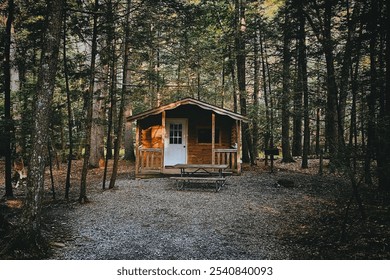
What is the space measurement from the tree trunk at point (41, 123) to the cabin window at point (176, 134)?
11326 mm

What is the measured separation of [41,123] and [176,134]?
1156cm

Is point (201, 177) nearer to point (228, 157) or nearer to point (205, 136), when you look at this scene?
point (228, 157)

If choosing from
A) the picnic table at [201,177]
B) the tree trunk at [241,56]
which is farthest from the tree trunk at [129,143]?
the tree trunk at [241,56]

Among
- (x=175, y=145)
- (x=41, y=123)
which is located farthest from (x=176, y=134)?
(x=41, y=123)

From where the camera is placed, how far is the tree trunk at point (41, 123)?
4816mm

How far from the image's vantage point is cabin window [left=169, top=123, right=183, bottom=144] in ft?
53.3

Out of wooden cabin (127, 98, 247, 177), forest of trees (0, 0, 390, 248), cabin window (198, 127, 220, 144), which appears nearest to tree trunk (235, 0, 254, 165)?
forest of trees (0, 0, 390, 248)

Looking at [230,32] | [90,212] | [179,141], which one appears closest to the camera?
[90,212]

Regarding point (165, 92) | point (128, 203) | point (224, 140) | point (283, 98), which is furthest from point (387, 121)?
point (165, 92)

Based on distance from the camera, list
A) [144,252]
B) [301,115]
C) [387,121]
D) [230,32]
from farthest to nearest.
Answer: [230,32]
[301,115]
[387,121]
[144,252]

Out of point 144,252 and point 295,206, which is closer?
point 144,252

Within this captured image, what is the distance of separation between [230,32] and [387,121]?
14.8m

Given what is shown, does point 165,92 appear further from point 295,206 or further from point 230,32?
point 295,206

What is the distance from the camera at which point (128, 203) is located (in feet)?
29.8
